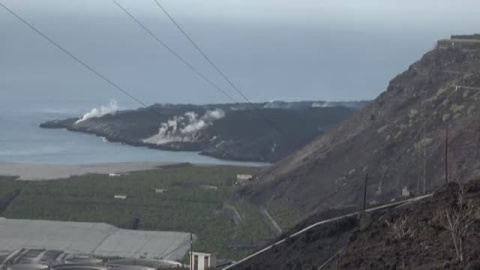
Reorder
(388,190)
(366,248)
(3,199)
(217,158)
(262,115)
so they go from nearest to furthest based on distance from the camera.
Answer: (366,248) → (388,190) → (3,199) → (217,158) → (262,115)

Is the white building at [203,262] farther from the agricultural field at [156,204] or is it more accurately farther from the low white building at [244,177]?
the low white building at [244,177]

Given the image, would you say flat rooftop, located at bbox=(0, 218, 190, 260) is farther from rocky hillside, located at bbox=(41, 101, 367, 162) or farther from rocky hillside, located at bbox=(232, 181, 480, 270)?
rocky hillside, located at bbox=(41, 101, 367, 162)

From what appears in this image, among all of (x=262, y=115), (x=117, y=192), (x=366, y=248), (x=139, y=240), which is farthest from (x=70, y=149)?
(x=366, y=248)

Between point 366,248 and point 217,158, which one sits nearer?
point 366,248

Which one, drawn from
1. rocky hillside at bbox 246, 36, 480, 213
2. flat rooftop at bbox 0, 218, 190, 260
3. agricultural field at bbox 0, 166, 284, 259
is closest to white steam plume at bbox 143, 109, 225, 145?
agricultural field at bbox 0, 166, 284, 259

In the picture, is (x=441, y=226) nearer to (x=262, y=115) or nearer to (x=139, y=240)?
(x=139, y=240)

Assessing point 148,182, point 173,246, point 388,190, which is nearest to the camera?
point 173,246

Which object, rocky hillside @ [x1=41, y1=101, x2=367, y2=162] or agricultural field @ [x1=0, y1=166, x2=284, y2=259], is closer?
agricultural field @ [x1=0, y1=166, x2=284, y2=259]
